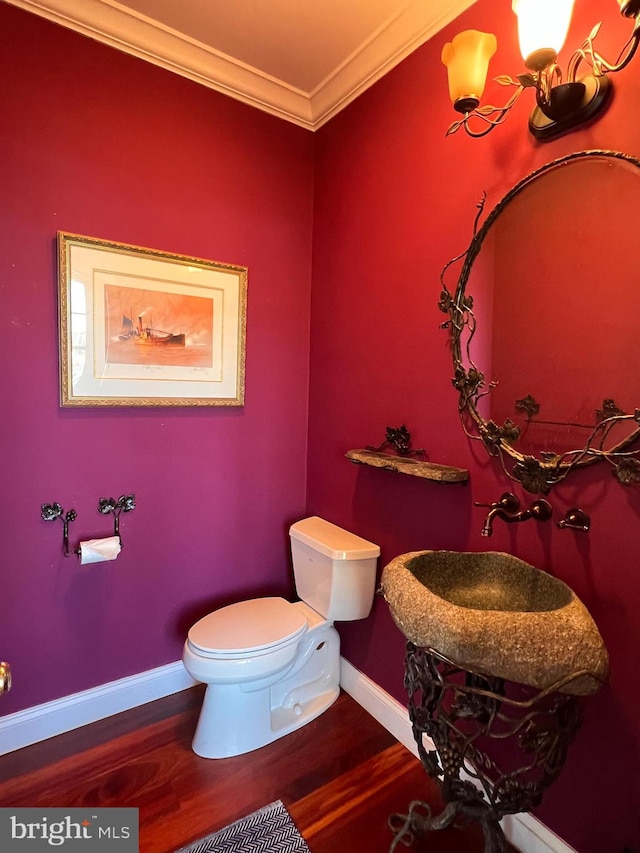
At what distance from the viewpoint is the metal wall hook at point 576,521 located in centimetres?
119

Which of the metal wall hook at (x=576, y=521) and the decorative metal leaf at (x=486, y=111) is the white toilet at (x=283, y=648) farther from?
the decorative metal leaf at (x=486, y=111)

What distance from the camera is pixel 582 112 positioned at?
46.1 inches

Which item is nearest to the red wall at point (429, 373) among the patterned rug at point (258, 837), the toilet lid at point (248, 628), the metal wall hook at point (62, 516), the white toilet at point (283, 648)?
the white toilet at point (283, 648)

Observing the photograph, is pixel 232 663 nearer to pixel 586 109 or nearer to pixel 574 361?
pixel 574 361

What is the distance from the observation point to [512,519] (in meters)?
1.28

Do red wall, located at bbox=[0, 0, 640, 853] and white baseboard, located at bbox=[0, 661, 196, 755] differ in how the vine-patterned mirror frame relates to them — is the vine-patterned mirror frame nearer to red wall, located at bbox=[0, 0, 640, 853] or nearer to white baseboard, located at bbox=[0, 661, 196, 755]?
red wall, located at bbox=[0, 0, 640, 853]

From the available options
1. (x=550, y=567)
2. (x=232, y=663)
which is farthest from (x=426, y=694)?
(x=232, y=663)

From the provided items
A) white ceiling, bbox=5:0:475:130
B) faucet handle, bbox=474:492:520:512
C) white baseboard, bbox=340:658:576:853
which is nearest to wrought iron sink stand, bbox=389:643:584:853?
white baseboard, bbox=340:658:576:853

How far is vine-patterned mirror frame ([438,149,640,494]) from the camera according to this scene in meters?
1.12

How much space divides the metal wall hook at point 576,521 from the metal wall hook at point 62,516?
1.65 meters

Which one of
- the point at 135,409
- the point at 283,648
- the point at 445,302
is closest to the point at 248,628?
the point at 283,648

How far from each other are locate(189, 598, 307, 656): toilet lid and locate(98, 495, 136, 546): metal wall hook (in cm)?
50

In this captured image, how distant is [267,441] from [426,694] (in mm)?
1294

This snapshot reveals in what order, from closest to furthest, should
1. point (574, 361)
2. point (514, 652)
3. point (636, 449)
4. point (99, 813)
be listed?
1. point (514, 652)
2. point (636, 449)
3. point (574, 361)
4. point (99, 813)
